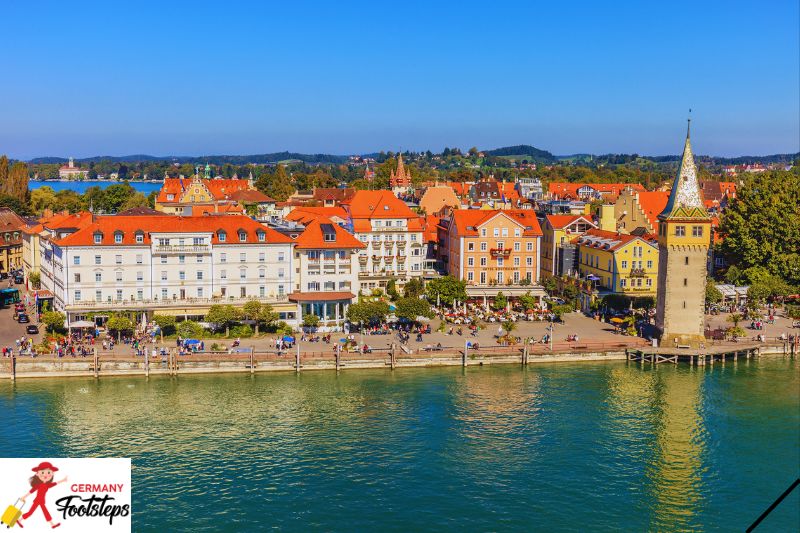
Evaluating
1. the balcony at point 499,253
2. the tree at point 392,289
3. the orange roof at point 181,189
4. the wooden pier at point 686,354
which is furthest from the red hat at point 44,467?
the orange roof at point 181,189

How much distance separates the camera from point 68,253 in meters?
50.1

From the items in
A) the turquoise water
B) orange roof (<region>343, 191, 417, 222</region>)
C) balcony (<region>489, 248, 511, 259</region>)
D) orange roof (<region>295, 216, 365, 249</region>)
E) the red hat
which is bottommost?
the turquoise water

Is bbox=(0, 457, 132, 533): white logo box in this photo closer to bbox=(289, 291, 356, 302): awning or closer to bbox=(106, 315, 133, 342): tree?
bbox=(106, 315, 133, 342): tree

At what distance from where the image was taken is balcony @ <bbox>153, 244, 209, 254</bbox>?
51500mm

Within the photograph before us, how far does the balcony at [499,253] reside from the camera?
61.5m

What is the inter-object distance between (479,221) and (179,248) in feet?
73.4

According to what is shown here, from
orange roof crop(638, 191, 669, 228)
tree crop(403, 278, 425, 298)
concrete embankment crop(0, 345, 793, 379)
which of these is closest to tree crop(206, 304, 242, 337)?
concrete embankment crop(0, 345, 793, 379)

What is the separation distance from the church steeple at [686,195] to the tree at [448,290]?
14.7 meters

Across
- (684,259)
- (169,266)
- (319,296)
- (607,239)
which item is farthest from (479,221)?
(169,266)

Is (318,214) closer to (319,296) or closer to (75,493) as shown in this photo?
(319,296)

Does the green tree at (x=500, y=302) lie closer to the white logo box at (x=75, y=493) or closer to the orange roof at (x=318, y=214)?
the orange roof at (x=318, y=214)

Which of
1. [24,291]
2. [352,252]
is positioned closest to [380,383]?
[352,252]

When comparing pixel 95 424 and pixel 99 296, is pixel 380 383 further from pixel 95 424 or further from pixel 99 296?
pixel 99 296

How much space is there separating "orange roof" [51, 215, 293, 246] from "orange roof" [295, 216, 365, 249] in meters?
1.24
